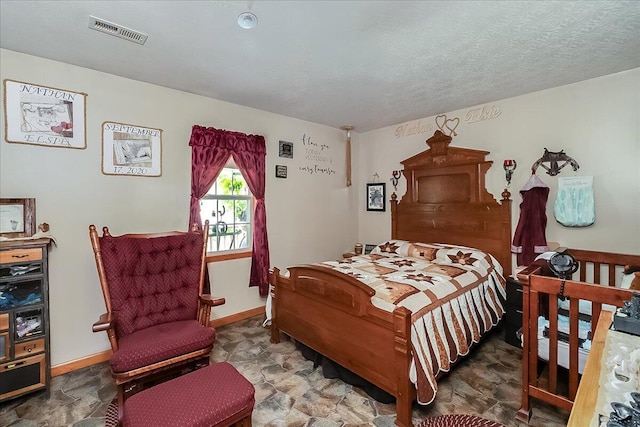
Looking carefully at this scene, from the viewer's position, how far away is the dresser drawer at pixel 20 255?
199 centimetres

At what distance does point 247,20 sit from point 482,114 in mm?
2880

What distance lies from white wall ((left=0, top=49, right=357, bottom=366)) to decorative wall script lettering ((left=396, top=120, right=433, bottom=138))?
5.44 ft

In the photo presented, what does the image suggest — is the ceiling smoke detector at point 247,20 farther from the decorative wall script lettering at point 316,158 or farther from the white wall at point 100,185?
the decorative wall script lettering at point 316,158

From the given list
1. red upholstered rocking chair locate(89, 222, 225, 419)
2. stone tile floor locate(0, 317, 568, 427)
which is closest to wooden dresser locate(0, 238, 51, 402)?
stone tile floor locate(0, 317, 568, 427)

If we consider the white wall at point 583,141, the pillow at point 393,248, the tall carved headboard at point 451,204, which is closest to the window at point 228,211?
the pillow at point 393,248

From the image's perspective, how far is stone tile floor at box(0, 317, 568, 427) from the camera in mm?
1894

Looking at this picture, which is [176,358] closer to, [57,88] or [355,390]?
[355,390]

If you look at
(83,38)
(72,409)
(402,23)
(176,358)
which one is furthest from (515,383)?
(83,38)

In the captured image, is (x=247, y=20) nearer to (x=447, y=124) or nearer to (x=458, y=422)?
(x=458, y=422)

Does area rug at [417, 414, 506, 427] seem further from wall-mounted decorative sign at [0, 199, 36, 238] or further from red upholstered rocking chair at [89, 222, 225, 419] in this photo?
wall-mounted decorative sign at [0, 199, 36, 238]

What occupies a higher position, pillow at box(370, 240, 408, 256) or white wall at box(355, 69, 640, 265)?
white wall at box(355, 69, 640, 265)

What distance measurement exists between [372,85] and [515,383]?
284cm

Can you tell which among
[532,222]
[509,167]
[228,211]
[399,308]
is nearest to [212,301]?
[399,308]

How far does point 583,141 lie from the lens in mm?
2785
